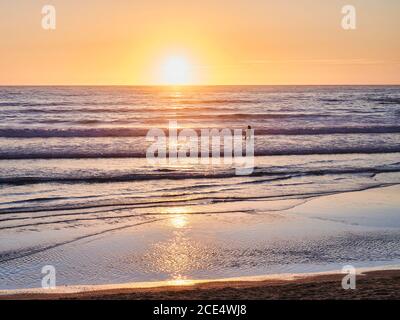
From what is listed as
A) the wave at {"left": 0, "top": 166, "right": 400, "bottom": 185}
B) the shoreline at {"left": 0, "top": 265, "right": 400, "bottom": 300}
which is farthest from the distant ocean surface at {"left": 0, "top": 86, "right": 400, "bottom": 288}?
the shoreline at {"left": 0, "top": 265, "right": 400, "bottom": 300}

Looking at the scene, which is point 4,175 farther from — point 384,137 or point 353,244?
point 384,137

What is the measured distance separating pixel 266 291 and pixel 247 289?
0.26 m

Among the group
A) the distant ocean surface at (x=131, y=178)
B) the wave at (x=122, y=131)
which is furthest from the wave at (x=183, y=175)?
the wave at (x=122, y=131)

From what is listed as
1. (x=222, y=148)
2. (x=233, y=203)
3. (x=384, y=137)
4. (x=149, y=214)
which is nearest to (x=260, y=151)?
(x=222, y=148)

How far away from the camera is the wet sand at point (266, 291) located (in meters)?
6.25

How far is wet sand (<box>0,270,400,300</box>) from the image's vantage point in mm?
6246

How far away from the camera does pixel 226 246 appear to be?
9.09 metres

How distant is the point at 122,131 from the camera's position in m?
32.3

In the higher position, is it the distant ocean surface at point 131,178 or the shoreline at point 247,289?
the distant ocean surface at point 131,178

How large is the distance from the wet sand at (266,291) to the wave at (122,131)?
2359 cm

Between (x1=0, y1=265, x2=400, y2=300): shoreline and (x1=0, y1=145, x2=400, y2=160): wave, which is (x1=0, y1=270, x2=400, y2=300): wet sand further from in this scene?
(x1=0, y1=145, x2=400, y2=160): wave

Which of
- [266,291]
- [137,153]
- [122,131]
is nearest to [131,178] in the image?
[137,153]

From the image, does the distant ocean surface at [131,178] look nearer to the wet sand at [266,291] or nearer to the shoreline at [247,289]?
the shoreline at [247,289]

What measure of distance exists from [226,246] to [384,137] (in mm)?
22134
